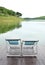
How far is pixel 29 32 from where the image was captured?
7289 millimetres

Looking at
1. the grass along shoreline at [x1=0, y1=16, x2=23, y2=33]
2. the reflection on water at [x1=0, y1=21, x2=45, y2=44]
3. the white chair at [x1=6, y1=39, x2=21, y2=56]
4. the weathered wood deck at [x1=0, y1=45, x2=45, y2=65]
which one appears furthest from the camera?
the grass along shoreline at [x1=0, y1=16, x2=23, y2=33]

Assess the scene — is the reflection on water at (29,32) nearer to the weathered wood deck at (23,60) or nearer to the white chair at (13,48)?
the white chair at (13,48)

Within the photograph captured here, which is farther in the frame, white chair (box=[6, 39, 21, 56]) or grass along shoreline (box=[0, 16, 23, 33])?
grass along shoreline (box=[0, 16, 23, 33])

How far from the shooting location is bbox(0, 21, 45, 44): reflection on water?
7.12 metres

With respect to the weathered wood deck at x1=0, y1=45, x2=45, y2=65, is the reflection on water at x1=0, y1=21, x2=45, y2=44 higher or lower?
lower

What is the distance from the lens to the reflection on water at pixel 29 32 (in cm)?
712

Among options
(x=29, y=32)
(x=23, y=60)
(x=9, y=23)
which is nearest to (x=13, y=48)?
(x=23, y=60)

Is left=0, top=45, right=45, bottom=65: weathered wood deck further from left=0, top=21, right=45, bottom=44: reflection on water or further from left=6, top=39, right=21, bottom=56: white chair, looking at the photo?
left=0, top=21, right=45, bottom=44: reflection on water

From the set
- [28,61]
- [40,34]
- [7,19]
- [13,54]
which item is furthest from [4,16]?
[28,61]

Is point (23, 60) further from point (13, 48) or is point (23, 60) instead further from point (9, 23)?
point (9, 23)

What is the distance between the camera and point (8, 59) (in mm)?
4266

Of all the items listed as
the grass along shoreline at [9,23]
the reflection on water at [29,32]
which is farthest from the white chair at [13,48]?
the grass along shoreline at [9,23]

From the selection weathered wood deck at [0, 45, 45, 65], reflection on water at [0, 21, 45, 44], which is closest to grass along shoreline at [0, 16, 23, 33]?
reflection on water at [0, 21, 45, 44]

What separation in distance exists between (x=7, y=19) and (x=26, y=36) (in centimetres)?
83
